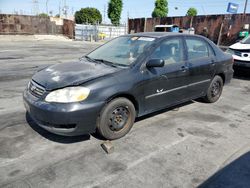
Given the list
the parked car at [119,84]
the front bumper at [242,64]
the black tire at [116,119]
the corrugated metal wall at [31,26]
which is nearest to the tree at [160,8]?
the corrugated metal wall at [31,26]

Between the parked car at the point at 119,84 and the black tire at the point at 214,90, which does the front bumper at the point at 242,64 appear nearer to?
the black tire at the point at 214,90

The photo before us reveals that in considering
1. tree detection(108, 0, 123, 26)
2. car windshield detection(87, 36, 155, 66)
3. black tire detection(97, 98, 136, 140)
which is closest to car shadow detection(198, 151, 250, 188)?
black tire detection(97, 98, 136, 140)

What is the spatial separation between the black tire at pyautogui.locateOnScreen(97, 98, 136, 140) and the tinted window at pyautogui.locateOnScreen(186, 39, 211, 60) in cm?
177

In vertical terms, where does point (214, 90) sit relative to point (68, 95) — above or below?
below

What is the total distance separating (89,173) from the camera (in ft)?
9.52

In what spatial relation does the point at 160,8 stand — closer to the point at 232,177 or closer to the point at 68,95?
the point at 68,95

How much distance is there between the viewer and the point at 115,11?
48094mm

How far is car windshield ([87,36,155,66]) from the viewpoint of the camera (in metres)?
4.04

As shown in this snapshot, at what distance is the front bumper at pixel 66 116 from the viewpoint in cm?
317

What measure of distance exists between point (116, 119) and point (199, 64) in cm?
224

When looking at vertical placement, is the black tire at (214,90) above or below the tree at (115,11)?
below

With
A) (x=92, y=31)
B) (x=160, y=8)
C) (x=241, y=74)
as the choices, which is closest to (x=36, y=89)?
(x=241, y=74)

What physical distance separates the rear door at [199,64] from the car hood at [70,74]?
5.70 feet

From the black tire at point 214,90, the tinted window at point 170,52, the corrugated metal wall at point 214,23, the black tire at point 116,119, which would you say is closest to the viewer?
the black tire at point 116,119
